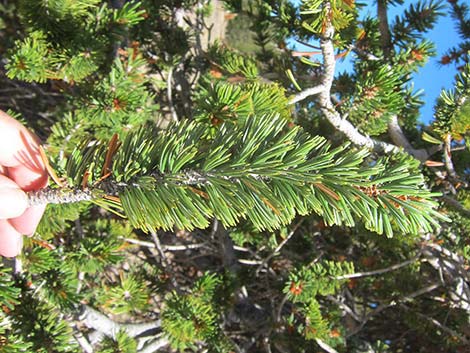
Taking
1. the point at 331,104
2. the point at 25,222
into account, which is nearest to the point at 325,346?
the point at 331,104

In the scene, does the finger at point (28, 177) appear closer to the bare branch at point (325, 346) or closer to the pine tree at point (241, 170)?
the pine tree at point (241, 170)

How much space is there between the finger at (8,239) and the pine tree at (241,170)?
143mm

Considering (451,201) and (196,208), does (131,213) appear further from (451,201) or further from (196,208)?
(451,201)

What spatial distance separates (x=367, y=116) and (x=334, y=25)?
0.53 meters

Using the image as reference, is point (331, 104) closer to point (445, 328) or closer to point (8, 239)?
point (8, 239)

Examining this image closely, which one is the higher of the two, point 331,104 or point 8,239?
point 331,104

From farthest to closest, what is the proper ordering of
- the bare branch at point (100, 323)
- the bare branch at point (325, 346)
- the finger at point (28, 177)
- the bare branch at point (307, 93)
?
the bare branch at point (325, 346) → the bare branch at point (100, 323) → the bare branch at point (307, 93) → the finger at point (28, 177)

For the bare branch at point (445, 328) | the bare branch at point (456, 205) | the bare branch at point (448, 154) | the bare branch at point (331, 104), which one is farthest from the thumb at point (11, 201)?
the bare branch at point (445, 328)

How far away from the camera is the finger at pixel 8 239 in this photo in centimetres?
106

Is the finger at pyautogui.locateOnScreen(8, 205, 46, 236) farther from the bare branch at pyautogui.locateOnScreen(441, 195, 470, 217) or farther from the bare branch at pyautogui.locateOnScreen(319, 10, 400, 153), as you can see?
the bare branch at pyautogui.locateOnScreen(441, 195, 470, 217)

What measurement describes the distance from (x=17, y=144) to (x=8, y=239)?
0.33 m

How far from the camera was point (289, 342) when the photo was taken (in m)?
2.25

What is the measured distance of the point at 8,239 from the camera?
1066 millimetres

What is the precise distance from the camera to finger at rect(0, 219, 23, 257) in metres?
1.06
